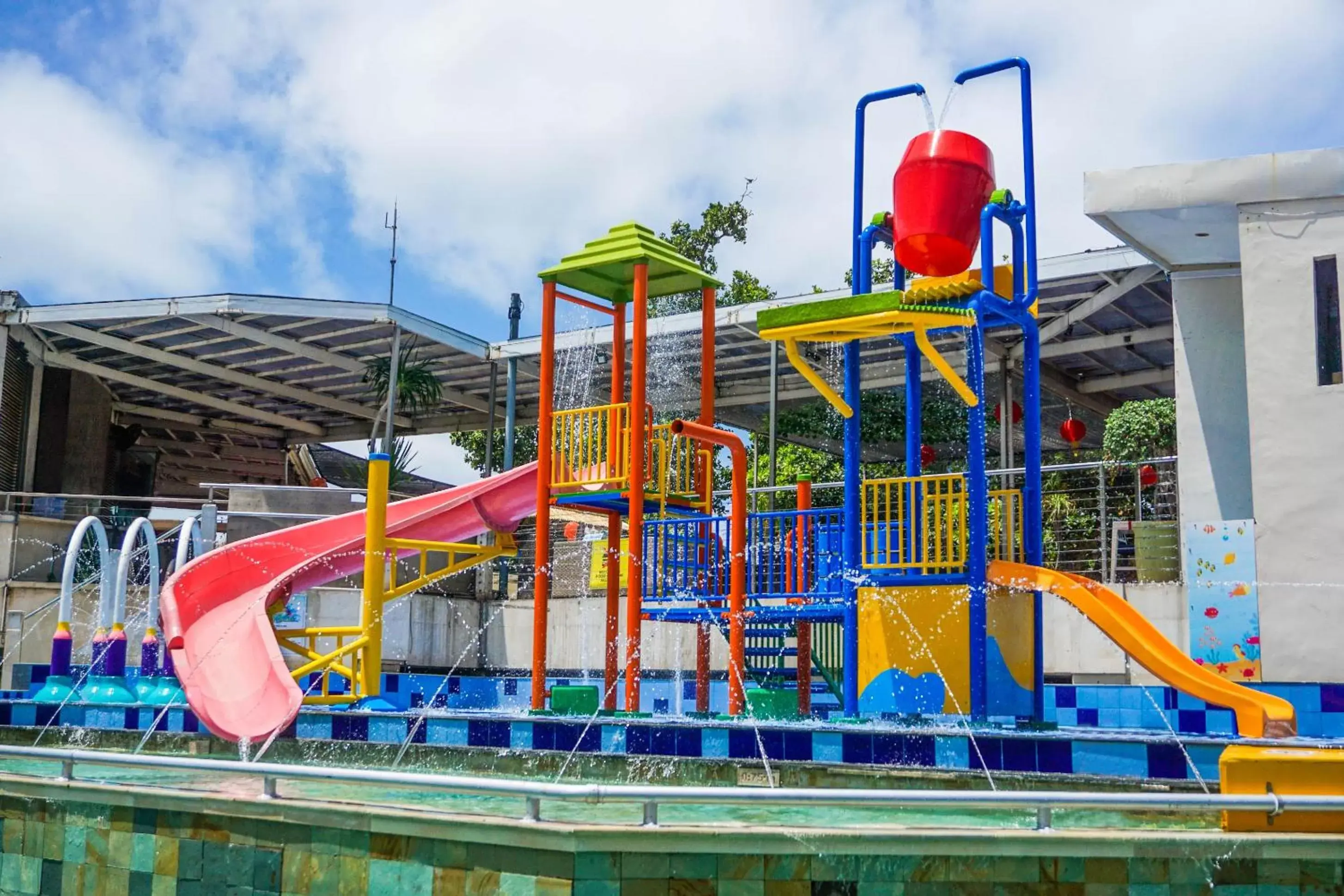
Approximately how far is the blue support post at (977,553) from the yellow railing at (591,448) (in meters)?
2.79

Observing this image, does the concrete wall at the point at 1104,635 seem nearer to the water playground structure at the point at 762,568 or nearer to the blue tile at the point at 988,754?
Result: the water playground structure at the point at 762,568

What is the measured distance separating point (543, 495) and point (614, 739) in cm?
336

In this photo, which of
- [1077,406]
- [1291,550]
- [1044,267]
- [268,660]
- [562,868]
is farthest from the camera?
[1077,406]

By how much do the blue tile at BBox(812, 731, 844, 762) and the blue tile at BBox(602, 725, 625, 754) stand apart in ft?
4.12

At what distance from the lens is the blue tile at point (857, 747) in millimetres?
6648

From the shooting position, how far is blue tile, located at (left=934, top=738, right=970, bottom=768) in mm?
6512

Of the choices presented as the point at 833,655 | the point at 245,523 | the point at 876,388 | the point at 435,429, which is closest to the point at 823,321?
the point at 833,655

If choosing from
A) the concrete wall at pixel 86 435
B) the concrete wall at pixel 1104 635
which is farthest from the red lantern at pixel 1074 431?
the concrete wall at pixel 86 435

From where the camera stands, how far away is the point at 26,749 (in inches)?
219

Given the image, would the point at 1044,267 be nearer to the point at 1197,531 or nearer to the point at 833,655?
the point at 1197,531

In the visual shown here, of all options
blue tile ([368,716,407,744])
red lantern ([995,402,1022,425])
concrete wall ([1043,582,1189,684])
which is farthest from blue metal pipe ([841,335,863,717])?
red lantern ([995,402,1022,425])

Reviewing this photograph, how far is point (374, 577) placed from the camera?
1073 centimetres

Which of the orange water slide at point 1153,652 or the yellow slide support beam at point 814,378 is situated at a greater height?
the yellow slide support beam at point 814,378

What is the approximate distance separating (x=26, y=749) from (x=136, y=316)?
1263cm
